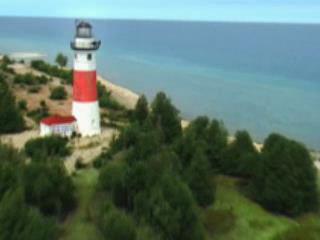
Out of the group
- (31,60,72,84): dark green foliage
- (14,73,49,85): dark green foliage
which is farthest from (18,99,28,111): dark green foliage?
(31,60,72,84): dark green foliage

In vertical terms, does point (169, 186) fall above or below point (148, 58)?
above

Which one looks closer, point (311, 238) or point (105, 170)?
point (311, 238)

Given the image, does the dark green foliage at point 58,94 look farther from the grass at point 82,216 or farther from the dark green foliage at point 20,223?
the dark green foliage at point 20,223

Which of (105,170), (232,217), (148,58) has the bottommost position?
(148,58)

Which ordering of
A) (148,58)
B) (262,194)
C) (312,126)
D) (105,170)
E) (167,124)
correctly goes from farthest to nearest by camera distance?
(148,58) < (312,126) < (167,124) < (262,194) < (105,170)

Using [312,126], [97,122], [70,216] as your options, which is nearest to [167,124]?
[97,122]

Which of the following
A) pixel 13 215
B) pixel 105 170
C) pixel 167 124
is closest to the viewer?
pixel 13 215

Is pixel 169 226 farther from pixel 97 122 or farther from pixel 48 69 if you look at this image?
pixel 48 69
